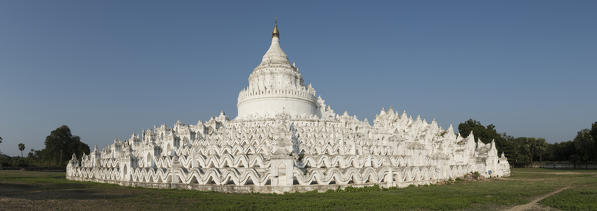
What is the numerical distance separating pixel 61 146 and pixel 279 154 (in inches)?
2829

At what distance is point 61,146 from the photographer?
2987 inches

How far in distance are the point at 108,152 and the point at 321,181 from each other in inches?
1360

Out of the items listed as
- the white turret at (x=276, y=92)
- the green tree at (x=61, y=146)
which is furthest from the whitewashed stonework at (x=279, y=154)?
the green tree at (x=61, y=146)

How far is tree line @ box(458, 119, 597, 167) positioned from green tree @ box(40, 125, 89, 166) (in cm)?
7959

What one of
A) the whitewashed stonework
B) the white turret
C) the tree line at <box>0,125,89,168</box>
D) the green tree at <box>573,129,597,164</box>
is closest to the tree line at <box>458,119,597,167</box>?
the green tree at <box>573,129,597,164</box>

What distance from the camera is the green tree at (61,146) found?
75.3 meters

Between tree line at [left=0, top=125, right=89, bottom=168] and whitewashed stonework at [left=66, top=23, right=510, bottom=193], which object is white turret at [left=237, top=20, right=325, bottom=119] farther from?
tree line at [left=0, top=125, right=89, bottom=168]

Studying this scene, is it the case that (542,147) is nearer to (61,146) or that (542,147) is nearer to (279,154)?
(279,154)

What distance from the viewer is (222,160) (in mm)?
27781

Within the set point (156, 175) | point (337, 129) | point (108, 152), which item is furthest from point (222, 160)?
point (108, 152)

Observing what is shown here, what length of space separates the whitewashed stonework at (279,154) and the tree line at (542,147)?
29.0 metres

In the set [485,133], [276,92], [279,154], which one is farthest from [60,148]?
[485,133]

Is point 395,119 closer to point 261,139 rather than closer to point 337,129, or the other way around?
point 337,129

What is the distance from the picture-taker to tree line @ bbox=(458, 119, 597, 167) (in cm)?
7144
